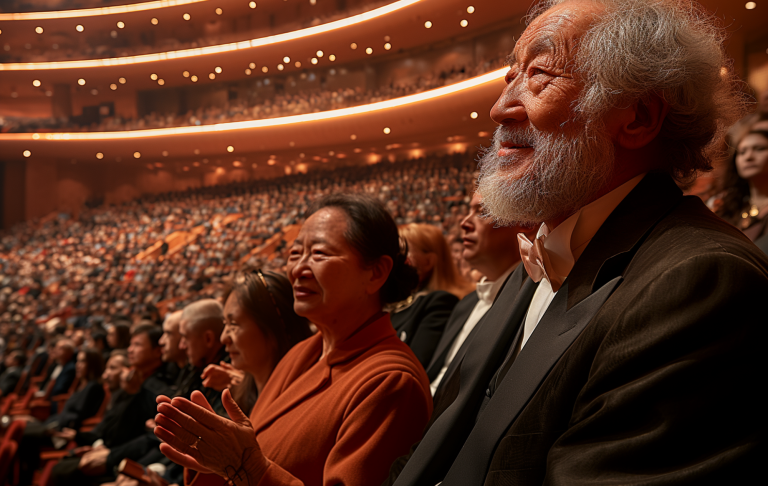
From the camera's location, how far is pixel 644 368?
2.25 feet

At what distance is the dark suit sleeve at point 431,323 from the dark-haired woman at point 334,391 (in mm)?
778

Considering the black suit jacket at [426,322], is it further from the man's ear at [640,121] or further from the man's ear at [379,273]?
the man's ear at [640,121]

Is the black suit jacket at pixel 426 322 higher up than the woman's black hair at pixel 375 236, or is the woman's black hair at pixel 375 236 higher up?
the woman's black hair at pixel 375 236


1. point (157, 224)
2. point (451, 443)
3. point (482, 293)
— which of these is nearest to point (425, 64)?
point (157, 224)

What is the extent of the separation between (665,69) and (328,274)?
0.98 meters

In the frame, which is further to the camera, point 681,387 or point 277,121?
point 277,121

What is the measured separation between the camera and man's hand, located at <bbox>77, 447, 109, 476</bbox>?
2.97 meters

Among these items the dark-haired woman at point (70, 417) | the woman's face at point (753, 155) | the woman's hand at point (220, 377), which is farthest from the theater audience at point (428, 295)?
the dark-haired woman at point (70, 417)

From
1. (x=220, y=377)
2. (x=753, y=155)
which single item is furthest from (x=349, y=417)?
(x=753, y=155)

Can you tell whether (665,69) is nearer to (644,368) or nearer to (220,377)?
(644,368)

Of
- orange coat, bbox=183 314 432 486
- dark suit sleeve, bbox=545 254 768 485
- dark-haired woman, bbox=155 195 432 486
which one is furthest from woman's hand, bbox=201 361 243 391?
dark suit sleeve, bbox=545 254 768 485

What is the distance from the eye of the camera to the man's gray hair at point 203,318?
8.44 feet

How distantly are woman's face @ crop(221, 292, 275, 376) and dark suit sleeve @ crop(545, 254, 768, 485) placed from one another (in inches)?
59.1

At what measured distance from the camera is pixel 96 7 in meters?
20.4
